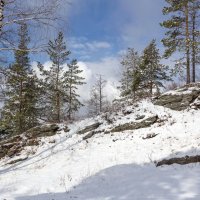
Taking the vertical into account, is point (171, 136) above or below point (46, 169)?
above

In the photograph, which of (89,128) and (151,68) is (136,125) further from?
(151,68)

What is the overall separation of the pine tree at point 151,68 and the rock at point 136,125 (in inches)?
614

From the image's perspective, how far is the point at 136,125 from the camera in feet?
62.1

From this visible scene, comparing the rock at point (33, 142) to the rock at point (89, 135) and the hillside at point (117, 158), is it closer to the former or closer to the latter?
the hillside at point (117, 158)

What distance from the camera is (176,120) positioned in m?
17.9

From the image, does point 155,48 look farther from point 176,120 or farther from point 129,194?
point 129,194

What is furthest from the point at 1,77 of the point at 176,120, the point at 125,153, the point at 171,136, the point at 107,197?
the point at 176,120

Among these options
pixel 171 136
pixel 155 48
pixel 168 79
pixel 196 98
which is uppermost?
pixel 155 48

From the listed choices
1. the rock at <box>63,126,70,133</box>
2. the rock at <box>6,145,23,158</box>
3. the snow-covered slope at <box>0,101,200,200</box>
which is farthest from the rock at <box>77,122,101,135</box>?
the rock at <box>6,145,23,158</box>

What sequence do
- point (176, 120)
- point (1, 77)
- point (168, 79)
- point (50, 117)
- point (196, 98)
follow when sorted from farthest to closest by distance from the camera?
1. point (50, 117)
2. point (168, 79)
3. point (196, 98)
4. point (176, 120)
5. point (1, 77)

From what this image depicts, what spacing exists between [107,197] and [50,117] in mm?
29921

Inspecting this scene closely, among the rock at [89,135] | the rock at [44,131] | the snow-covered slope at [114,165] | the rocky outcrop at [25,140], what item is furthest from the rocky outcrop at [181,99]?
the rocky outcrop at [25,140]

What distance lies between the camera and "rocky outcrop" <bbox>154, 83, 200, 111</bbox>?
19.7m

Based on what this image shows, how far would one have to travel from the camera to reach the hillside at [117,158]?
9377mm
